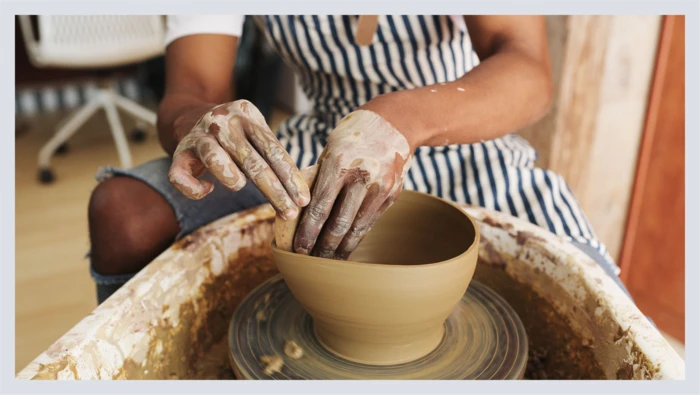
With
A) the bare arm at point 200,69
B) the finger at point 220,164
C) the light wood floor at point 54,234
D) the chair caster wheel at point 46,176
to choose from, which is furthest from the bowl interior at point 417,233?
the chair caster wheel at point 46,176

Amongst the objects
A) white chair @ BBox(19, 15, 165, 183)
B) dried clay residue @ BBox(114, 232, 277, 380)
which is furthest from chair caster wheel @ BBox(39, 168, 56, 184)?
dried clay residue @ BBox(114, 232, 277, 380)

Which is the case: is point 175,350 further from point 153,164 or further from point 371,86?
point 371,86

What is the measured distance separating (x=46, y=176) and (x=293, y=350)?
2.75 meters

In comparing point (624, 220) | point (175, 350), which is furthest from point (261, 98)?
point (175, 350)

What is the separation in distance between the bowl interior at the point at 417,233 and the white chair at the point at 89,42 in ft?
8.05

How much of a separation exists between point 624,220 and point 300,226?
1.75 metres

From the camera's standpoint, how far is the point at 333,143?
86 cm

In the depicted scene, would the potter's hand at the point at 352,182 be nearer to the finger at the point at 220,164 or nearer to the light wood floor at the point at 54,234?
the finger at the point at 220,164

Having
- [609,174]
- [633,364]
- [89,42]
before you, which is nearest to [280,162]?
[633,364]

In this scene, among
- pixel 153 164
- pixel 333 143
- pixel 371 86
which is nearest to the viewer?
pixel 333 143

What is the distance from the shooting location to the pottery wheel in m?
0.91

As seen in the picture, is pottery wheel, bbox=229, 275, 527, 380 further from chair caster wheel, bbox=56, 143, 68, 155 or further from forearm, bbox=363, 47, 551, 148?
chair caster wheel, bbox=56, 143, 68, 155

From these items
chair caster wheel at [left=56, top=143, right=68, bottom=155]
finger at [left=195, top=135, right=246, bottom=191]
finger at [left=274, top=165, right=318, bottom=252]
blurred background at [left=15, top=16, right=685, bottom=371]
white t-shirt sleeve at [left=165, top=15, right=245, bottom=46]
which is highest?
white t-shirt sleeve at [left=165, top=15, right=245, bottom=46]

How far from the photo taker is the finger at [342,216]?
851 mm
